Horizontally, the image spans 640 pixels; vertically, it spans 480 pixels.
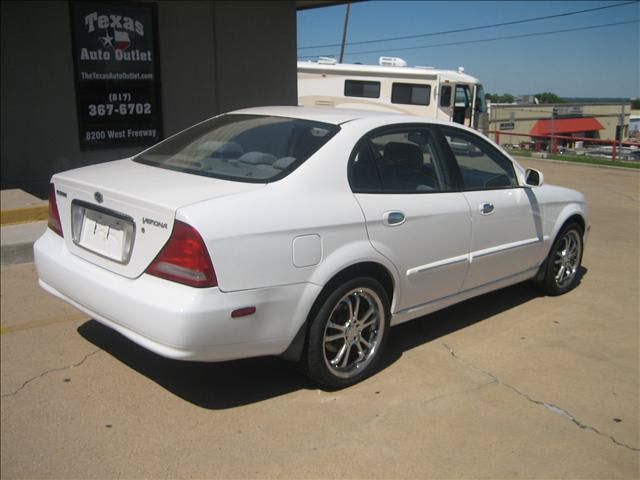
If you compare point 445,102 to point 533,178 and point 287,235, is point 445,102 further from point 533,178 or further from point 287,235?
point 287,235

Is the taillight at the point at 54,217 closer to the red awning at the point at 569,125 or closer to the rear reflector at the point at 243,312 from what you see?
the rear reflector at the point at 243,312

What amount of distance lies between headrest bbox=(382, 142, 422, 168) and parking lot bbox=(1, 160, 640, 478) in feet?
4.28

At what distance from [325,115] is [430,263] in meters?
1.20

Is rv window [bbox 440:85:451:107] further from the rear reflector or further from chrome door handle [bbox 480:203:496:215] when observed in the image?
the rear reflector

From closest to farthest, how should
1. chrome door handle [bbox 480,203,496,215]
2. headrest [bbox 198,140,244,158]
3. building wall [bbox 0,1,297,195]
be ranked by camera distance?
headrest [bbox 198,140,244,158], chrome door handle [bbox 480,203,496,215], building wall [bbox 0,1,297,195]

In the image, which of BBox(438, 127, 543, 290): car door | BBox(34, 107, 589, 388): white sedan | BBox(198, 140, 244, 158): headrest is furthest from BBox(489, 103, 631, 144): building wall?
BBox(198, 140, 244, 158): headrest

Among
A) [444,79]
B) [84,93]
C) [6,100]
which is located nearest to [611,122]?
[444,79]

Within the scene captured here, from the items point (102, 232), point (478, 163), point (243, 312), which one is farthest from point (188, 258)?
point (478, 163)

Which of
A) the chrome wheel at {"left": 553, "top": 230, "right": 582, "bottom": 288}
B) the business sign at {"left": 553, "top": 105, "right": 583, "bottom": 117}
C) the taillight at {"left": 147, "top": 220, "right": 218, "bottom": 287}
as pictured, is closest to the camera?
the taillight at {"left": 147, "top": 220, "right": 218, "bottom": 287}

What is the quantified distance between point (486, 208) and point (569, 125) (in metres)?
17.8

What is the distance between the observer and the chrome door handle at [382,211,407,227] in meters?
3.97

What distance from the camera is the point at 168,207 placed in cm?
324

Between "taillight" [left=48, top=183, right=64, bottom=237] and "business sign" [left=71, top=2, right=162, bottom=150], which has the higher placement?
"business sign" [left=71, top=2, right=162, bottom=150]

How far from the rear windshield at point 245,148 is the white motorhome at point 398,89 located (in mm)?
15191
